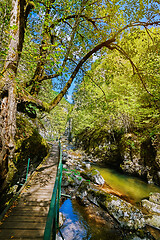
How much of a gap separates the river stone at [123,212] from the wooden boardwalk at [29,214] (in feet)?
10.2

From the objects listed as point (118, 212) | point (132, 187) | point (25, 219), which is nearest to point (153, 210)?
point (118, 212)

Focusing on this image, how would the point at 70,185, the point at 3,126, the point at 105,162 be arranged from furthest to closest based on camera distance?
the point at 105,162 < the point at 70,185 < the point at 3,126

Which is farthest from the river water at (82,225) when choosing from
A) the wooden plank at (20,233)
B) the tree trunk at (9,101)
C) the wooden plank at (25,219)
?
the tree trunk at (9,101)

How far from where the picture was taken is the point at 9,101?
302 cm

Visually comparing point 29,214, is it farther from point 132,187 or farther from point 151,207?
point 132,187

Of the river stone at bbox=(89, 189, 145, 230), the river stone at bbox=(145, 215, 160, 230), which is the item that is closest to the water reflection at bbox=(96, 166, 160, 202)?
the river stone at bbox=(145, 215, 160, 230)

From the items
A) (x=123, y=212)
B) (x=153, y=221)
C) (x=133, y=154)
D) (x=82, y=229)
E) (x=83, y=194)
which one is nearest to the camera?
(x=82, y=229)

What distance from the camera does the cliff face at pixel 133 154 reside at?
33.3ft

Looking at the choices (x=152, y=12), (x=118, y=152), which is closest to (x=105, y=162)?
(x=118, y=152)

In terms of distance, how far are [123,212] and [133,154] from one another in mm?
7915

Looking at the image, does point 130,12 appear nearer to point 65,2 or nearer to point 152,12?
point 152,12

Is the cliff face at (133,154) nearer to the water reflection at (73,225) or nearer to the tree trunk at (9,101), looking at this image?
the water reflection at (73,225)

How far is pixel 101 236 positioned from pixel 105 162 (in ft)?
36.1

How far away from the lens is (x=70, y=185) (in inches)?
314
